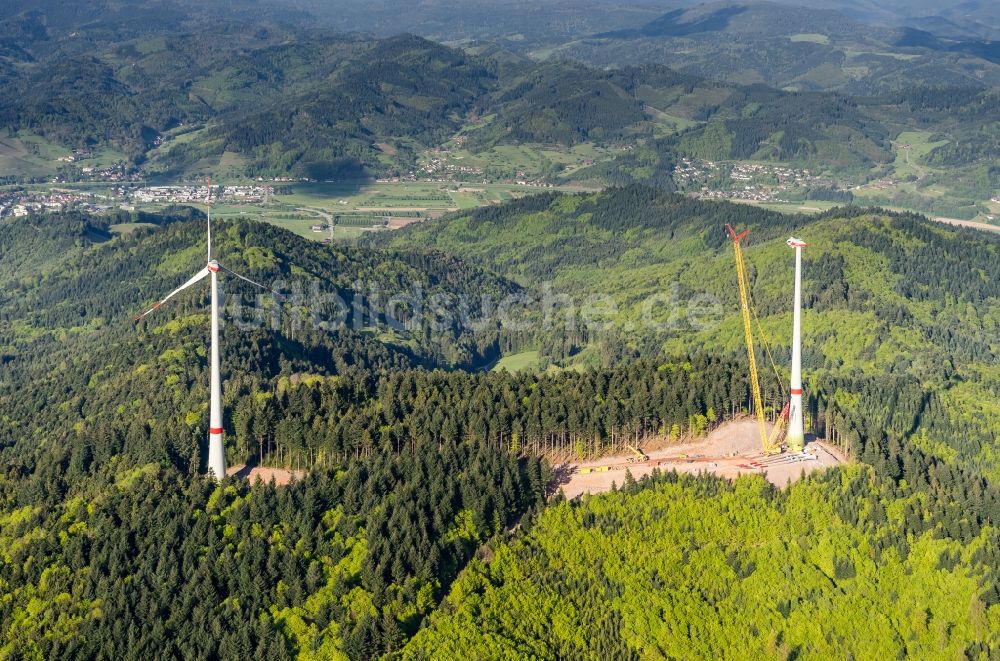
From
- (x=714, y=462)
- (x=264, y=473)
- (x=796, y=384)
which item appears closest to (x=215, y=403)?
(x=264, y=473)

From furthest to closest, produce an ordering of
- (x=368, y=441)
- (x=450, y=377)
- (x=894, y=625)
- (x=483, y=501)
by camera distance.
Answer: (x=450, y=377) → (x=368, y=441) → (x=483, y=501) → (x=894, y=625)

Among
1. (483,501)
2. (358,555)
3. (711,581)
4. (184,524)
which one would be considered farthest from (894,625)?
(184,524)

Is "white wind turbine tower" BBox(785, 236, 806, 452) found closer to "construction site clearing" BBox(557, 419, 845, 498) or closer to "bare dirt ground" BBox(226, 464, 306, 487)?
"construction site clearing" BBox(557, 419, 845, 498)

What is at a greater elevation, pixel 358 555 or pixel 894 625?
pixel 358 555

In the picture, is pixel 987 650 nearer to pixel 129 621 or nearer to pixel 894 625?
pixel 894 625

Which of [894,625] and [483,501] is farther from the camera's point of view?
[483,501]

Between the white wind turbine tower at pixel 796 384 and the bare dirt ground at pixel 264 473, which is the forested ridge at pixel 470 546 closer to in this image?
the bare dirt ground at pixel 264 473
